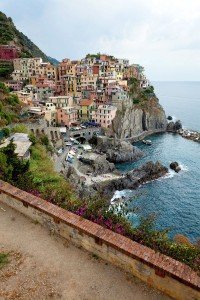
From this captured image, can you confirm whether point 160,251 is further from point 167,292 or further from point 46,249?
point 46,249

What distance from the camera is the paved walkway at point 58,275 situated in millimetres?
A: 6203

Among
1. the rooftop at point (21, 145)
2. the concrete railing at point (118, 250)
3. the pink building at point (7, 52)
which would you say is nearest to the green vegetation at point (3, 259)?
the concrete railing at point (118, 250)

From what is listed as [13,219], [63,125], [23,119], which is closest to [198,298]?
[13,219]

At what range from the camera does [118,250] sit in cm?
679

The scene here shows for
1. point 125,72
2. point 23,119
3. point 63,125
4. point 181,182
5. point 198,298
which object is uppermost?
point 125,72

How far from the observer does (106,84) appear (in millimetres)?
80625

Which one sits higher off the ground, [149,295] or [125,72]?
[125,72]

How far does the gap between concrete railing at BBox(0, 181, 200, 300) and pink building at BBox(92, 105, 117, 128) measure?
60690 mm

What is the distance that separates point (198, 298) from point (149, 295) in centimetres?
108

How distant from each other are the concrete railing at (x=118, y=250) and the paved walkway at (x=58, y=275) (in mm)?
214

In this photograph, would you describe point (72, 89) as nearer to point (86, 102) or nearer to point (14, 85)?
point (86, 102)

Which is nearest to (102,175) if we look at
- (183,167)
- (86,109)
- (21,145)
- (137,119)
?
(183,167)

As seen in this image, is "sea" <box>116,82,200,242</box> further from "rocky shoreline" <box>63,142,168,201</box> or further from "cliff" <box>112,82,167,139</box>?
"cliff" <box>112,82,167,139</box>

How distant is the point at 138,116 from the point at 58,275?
76.2 meters
